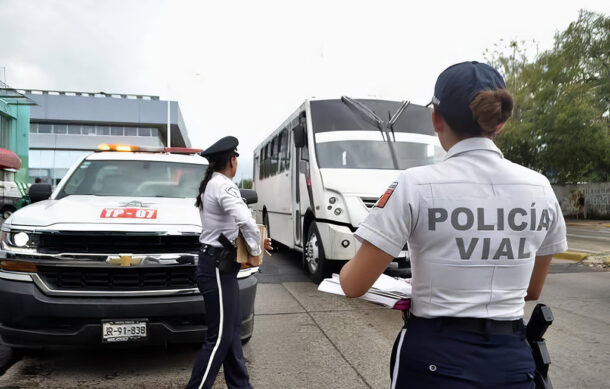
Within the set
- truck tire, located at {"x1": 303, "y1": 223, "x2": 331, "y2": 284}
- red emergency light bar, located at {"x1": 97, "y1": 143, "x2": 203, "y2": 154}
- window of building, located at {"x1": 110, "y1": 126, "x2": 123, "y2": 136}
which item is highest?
window of building, located at {"x1": 110, "y1": 126, "x2": 123, "y2": 136}

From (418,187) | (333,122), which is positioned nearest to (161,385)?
(418,187)

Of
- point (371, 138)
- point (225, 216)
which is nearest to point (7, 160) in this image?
point (371, 138)

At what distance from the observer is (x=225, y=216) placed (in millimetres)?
3164

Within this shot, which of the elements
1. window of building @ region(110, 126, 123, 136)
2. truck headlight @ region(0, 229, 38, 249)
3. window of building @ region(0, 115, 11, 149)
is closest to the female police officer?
truck headlight @ region(0, 229, 38, 249)

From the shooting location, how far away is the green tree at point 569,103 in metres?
22.6

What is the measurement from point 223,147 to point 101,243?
1.18 m

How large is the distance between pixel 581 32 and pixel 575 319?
76.5 feet

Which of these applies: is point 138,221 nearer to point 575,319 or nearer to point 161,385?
point 161,385

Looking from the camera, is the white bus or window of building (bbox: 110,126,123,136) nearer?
the white bus

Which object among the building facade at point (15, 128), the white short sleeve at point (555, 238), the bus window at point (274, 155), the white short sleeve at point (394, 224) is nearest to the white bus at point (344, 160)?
the bus window at point (274, 155)

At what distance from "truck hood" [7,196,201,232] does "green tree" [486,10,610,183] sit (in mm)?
22770

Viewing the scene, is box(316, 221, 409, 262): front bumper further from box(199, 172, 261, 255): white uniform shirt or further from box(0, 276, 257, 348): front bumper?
box(199, 172, 261, 255): white uniform shirt

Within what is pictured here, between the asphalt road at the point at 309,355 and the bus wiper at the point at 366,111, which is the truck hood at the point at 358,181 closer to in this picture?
the bus wiper at the point at 366,111

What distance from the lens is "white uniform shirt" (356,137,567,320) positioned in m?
1.37
